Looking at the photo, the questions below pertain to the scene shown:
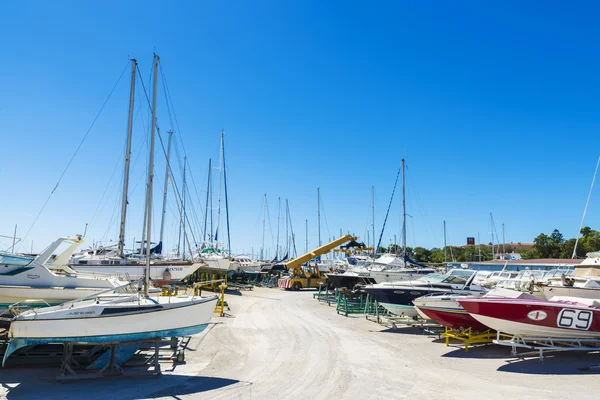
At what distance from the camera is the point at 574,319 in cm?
1084

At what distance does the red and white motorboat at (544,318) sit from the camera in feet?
35.4

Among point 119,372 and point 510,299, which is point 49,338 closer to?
point 119,372

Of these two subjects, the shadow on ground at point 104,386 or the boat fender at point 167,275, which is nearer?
the shadow on ground at point 104,386

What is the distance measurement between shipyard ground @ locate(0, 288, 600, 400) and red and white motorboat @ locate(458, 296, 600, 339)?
72 cm

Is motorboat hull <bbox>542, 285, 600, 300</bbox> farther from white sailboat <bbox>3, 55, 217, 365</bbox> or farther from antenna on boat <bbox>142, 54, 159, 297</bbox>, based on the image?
antenna on boat <bbox>142, 54, 159, 297</bbox>

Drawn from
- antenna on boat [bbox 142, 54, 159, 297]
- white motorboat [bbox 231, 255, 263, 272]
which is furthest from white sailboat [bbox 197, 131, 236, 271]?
antenna on boat [bbox 142, 54, 159, 297]

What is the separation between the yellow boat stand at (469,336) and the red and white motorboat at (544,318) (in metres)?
1.11

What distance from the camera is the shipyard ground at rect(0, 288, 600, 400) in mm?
8117

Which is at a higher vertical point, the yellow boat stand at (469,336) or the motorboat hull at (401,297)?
the motorboat hull at (401,297)

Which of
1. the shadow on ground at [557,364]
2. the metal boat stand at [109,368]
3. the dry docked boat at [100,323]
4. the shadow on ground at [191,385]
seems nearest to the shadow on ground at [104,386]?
the shadow on ground at [191,385]

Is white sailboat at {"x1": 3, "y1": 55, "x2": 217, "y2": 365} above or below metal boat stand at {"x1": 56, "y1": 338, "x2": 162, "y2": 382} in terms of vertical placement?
above

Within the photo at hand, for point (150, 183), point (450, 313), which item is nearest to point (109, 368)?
point (150, 183)

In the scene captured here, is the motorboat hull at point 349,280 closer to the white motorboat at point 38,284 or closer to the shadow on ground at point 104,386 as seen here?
the white motorboat at point 38,284

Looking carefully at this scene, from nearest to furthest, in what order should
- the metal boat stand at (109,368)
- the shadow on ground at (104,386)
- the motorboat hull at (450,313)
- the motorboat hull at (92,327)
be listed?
the shadow on ground at (104,386)
the motorboat hull at (92,327)
the metal boat stand at (109,368)
the motorboat hull at (450,313)
